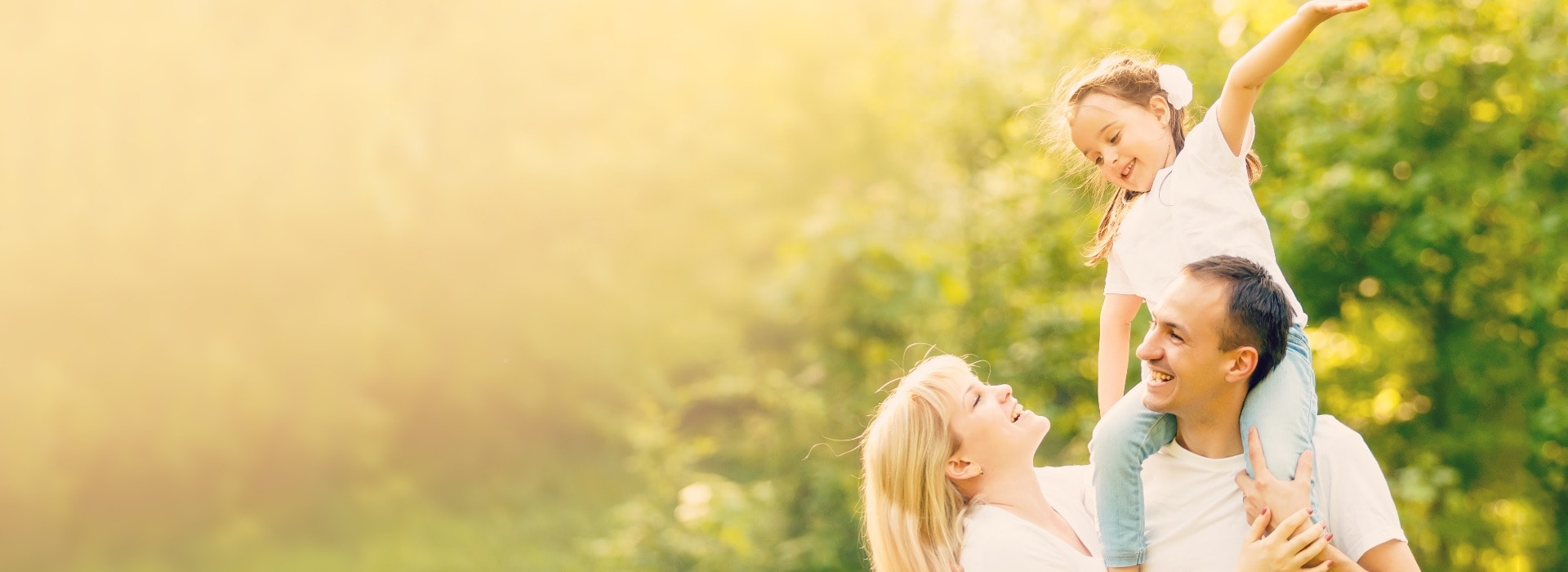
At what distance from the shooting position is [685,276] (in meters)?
10.9

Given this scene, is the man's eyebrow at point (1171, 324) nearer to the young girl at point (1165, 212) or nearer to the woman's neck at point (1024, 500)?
the young girl at point (1165, 212)

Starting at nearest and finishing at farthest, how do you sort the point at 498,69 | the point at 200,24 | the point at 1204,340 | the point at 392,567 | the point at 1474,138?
the point at 1204,340 → the point at 1474,138 → the point at 200,24 → the point at 392,567 → the point at 498,69

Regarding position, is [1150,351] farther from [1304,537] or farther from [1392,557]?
[1392,557]

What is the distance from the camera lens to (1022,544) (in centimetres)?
219

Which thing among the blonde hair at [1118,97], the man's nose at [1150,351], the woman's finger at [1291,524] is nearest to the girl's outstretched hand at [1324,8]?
the blonde hair at [1118,97]

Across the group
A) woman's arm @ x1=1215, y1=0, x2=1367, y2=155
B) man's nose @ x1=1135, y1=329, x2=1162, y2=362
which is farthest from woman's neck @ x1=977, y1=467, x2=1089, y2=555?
woman's arm @ x1=1215, y1=0, x2=1367, y2=155

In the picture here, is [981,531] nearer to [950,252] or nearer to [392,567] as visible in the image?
[950,252]

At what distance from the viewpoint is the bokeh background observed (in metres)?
7.79

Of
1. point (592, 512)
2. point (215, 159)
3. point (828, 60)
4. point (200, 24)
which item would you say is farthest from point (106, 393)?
point (828, 60)

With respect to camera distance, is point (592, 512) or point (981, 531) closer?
point (981, 531)

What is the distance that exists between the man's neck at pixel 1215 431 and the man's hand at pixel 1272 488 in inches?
2.0

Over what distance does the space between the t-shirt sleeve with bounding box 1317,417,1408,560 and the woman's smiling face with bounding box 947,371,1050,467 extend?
494 mm

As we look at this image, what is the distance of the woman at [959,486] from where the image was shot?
225cm

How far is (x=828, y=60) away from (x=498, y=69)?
2963 millimetres
